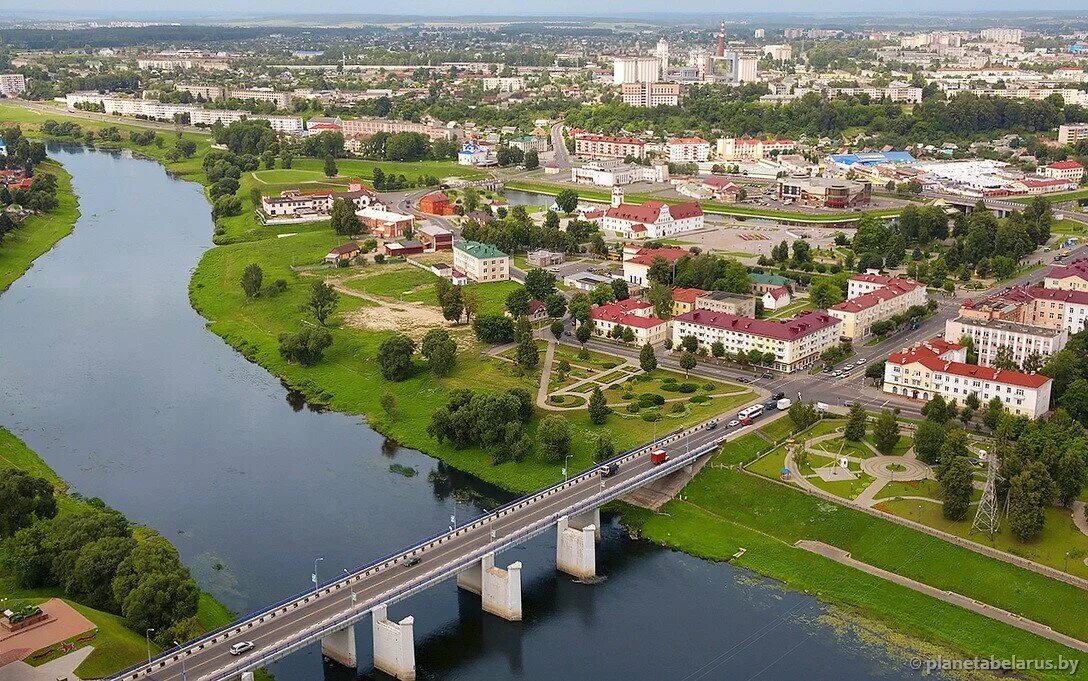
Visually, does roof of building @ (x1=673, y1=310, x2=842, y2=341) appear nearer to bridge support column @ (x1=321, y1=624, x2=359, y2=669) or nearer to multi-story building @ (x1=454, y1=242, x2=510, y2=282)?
multi-story building @ (x1=454, y1=242, x2=510, y2=282)

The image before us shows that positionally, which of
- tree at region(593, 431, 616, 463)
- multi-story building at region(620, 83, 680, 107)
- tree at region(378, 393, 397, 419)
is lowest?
tree at region(378, 393, 397, 419)

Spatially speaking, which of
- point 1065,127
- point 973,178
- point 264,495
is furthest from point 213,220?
point 1065,127

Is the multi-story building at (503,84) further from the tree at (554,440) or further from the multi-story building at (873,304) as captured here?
the tree at (554,440)

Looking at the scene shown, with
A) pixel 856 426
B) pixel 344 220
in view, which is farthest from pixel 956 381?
pixel 344 220

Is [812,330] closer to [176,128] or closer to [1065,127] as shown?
[1065,127]

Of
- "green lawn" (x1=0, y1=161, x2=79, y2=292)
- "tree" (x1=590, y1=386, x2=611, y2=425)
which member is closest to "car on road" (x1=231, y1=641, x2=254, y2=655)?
"tree" (x1=590, y1=386, x2=611, y2=425)

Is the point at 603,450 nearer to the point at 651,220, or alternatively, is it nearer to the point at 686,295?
the point at 686,295
